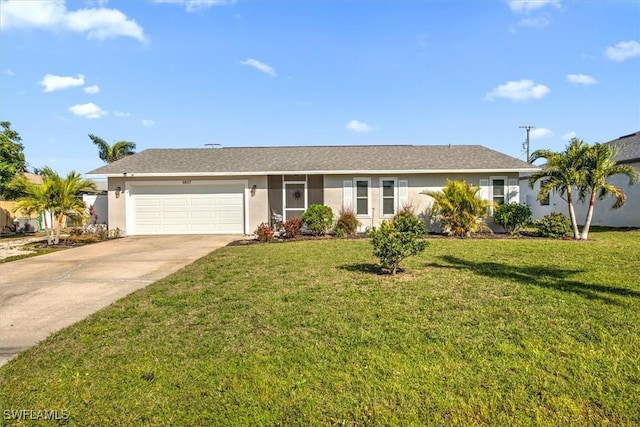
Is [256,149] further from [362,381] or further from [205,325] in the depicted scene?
[362,381]

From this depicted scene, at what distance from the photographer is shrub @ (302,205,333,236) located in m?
13.8

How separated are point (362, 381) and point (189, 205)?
1418 cm

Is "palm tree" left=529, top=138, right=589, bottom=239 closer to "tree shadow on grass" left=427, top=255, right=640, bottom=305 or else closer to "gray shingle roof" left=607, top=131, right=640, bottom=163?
"tree shadow on grass" left=427, top=255, right=640, bottom=305

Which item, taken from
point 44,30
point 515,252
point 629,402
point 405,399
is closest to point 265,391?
point 405,399

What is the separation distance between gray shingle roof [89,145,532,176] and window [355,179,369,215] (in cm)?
65

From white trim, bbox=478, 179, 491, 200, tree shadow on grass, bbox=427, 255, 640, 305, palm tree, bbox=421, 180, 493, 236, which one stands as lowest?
tree shadow on grass, bbox=427, 255, 640, 305

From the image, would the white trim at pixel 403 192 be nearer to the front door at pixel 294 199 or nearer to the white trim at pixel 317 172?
the white trim at pixel 317 172

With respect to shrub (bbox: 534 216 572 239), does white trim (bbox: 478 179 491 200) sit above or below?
above

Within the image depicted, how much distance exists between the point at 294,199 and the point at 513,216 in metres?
8.73

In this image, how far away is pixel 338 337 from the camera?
3918 millimetres

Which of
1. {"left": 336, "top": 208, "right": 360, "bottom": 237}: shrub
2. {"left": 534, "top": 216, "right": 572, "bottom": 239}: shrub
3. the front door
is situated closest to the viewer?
{"left": 534, "top": 216, "right": 572, "bottom": 239}: shrub

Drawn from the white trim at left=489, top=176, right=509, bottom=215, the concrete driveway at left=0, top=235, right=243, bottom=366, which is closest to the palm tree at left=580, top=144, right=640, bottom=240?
the white trim at left=489, top=176, right=509, bottom=215

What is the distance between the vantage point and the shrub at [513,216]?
44.9 feet

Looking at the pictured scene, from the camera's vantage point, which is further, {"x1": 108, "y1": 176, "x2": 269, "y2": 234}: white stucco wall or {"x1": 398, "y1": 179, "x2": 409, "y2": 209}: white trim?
{"x1": 108, "y1": 176, "x2": 269, "y2": 234}: white stucco wall
